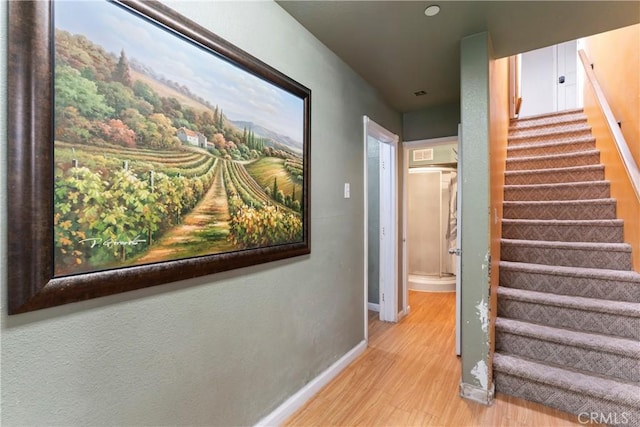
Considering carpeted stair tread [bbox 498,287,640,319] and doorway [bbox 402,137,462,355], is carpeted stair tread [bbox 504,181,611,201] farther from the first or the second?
doorway [bbox 402,137,462,355]

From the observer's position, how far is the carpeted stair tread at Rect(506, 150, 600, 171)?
Answer: 316cm

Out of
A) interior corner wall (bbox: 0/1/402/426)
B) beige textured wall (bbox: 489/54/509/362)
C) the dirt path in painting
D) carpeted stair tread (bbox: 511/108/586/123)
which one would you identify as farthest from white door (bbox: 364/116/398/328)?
the dirt path in painting

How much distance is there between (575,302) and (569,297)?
0.42 feet

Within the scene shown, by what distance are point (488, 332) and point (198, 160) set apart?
203 centimetres

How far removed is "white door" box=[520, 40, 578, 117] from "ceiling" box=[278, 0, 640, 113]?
3892mm

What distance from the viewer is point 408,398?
6.69 feet

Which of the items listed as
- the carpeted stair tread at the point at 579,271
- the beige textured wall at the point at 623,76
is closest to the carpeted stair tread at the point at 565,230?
the carpeted stair tread at the point at 579,271

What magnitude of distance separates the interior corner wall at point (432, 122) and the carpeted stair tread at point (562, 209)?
3.26ft

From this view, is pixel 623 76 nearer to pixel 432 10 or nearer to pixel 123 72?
pixel 432 10

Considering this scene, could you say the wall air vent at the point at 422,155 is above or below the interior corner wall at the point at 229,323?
above

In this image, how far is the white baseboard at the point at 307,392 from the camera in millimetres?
1722

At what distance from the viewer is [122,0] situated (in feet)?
3.41

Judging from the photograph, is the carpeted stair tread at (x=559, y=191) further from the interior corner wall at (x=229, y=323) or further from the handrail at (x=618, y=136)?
the interior corner wall at (x=229, y=323)

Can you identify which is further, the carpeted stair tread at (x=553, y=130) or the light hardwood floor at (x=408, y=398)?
the carpeted stair tread at (x=553, y=130)
